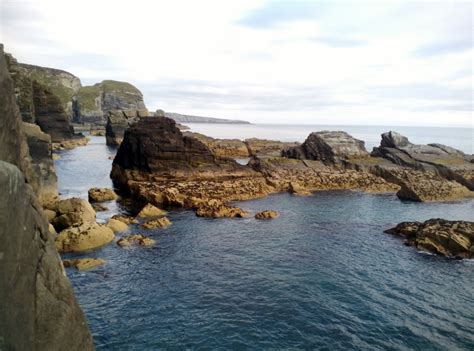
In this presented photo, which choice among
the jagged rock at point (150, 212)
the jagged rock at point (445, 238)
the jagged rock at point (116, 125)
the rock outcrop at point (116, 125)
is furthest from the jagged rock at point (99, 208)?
the jagged rock at point (116, 125)

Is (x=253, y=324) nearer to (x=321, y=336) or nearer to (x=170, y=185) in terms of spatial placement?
(x=321, y=336)

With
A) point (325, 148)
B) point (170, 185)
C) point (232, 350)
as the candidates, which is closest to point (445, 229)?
point (232, 350)

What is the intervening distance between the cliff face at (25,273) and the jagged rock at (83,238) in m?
24.4

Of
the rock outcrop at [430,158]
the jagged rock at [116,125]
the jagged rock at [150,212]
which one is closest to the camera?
the jagged rock at [150,212]

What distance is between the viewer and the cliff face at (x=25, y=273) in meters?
10.5

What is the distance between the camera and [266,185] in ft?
242

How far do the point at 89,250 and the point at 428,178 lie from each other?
6709cm

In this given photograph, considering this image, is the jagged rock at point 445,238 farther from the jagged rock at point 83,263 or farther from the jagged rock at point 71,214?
the jagged rock at point 71,214

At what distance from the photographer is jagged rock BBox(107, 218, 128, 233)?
4506 centimetres

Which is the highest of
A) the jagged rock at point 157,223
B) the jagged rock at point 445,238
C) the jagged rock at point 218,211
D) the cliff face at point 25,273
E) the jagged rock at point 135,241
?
the cliff face at point 25,273

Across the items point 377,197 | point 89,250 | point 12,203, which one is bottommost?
point 89,250

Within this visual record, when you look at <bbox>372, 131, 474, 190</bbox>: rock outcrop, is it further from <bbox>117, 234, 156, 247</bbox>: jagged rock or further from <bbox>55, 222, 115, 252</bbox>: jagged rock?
<bbox>55, 222, 115, 252</bbox>: jagged rock

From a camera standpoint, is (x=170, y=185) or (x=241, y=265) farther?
(x=170, y=185)

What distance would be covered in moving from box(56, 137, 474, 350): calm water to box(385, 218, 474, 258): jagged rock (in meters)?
1.68
